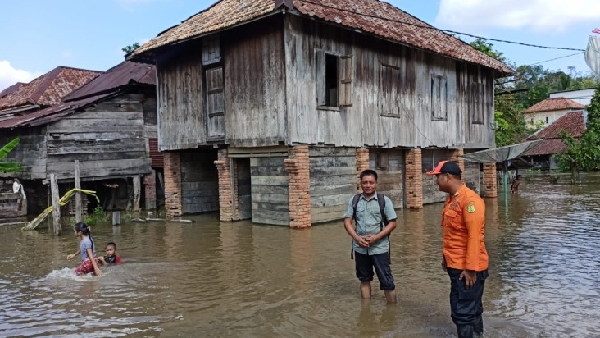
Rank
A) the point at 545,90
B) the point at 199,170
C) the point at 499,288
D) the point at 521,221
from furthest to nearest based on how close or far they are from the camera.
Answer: the point at 545,90 < the point at 199,170 < the point at 521,221 < the point at 499,288

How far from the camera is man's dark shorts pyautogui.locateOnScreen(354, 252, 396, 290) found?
247 inches

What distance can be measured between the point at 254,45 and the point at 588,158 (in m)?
27.3

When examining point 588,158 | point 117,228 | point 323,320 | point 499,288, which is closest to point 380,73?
point 117,228

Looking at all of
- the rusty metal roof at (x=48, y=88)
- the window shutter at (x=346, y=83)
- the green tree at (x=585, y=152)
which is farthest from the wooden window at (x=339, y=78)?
the green tree at (x=585, y=152)

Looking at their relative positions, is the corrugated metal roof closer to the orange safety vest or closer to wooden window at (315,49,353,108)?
wooden window at (315,49,353,108)

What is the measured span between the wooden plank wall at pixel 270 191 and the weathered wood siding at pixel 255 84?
0.70 meters

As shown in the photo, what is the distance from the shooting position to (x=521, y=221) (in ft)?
47.5

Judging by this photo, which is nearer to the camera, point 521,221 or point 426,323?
point 426,323

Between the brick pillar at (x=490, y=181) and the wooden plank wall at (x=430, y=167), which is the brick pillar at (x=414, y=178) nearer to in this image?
the wooden plank wall at (x=430, y=167)

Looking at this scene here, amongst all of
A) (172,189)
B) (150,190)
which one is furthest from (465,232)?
(150,190)

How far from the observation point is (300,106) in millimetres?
13672

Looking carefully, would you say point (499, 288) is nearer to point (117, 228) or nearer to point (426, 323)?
point (426, 323)

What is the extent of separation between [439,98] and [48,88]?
679 inches

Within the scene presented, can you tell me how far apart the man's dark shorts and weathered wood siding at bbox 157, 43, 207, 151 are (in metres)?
10.3
